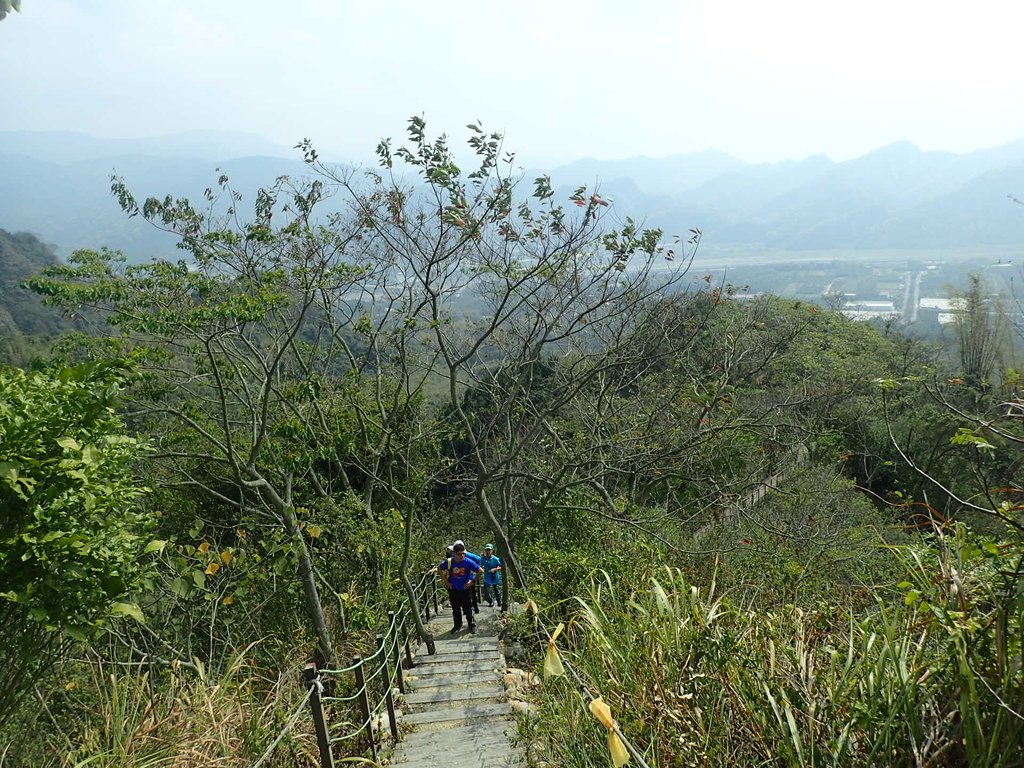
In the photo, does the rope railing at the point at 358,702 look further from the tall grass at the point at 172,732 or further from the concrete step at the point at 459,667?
the concrete step at the point at 459,667

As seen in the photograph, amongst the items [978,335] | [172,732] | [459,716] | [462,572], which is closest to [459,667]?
[459,716]

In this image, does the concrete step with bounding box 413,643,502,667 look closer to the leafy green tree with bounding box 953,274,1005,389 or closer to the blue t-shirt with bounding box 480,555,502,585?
the blue t-shirt with bounding box 480,555,502,585

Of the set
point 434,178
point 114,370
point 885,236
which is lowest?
point 885,236

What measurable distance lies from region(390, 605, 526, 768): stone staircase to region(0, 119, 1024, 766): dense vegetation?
0.60 m

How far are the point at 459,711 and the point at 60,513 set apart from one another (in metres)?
4.07

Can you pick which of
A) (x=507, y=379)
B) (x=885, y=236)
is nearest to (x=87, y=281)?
(x=507, y=379)

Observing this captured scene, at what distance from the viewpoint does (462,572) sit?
9133 millimetres

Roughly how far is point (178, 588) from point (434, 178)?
552 centimetres

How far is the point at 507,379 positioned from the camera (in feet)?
46.3

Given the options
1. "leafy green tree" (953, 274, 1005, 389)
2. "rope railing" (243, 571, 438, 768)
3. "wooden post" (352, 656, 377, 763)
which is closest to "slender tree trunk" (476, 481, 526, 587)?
"rope railing" (243, 571, 438, 768)

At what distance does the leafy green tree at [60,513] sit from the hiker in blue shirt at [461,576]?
569cm

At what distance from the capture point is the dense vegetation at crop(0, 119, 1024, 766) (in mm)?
3105

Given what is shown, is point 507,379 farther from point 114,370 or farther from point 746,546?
point 114,370

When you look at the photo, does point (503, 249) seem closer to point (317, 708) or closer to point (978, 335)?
point (317, 708)
